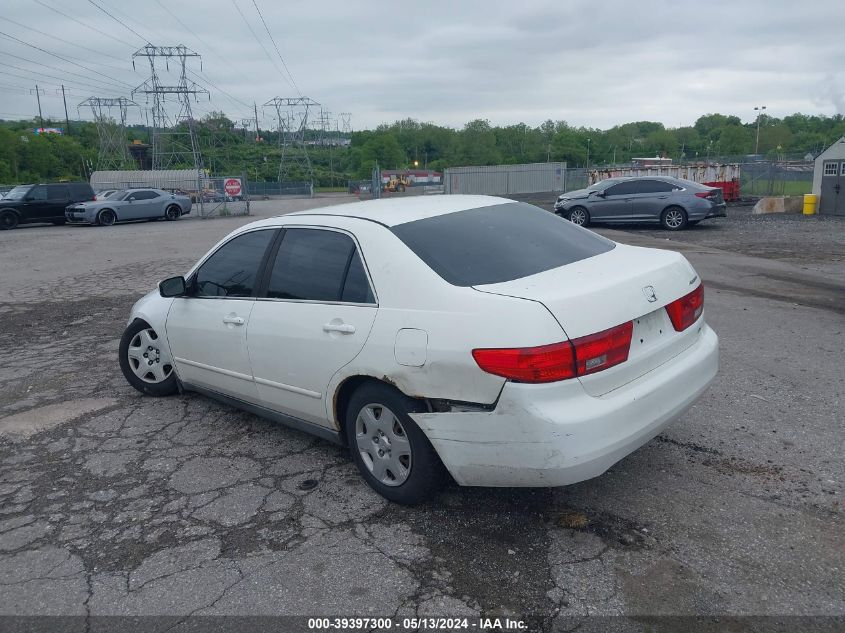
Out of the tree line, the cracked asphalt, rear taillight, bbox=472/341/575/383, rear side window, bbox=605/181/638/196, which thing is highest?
the tree line

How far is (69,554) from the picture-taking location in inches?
134

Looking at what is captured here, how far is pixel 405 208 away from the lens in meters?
4.25

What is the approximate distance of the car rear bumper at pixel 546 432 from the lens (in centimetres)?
302

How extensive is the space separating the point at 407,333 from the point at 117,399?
11.3ft

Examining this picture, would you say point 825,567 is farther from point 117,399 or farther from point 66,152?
point 66,152

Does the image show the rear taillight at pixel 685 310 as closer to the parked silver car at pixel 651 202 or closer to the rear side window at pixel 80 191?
the parked silver car at pixel 651 202

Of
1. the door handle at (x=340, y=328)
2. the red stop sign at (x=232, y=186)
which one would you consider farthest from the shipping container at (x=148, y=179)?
the door handle at (x=340, y=328)

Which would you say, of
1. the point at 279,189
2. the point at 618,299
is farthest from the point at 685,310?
the point at 279,189

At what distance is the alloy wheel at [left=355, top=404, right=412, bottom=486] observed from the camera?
356 centimetres

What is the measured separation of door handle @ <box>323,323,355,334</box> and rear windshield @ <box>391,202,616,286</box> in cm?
53

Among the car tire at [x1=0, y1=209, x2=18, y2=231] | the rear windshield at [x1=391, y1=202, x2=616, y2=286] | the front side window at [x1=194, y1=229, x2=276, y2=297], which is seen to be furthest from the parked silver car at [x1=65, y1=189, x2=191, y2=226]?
the rear windshield at [x1=391, y1=202, x2=616, y2=286]

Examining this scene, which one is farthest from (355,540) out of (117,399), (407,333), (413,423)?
(117,399)

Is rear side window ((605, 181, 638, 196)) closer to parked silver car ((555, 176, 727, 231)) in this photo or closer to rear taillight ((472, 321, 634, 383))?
parked silver car ((555, 176, 727, 231))

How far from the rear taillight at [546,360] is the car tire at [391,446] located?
1.67 feet
